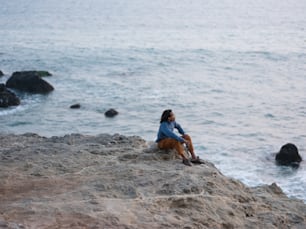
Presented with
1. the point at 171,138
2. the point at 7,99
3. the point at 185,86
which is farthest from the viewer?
the point at 185,86

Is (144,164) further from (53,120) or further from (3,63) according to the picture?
(3,63)

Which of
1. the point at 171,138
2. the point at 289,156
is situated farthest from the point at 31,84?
the point at 171,138

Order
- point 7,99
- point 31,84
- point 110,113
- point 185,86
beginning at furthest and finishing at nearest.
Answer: point 185,86 < point 31,84 < point 7,99 < point 110,113

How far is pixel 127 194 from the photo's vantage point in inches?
504

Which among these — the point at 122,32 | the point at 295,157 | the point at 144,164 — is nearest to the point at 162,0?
the point at 122,32

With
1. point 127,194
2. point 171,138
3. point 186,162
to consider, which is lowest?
point 127,194

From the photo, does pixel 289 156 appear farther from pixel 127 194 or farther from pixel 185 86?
pixel 185 86

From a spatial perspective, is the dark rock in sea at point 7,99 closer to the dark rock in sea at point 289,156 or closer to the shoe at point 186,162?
the dark rock in sea at point 289,156

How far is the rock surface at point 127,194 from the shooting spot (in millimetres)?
11320

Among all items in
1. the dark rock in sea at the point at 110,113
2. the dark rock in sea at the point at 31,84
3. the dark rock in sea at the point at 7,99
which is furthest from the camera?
the dark rock in sea at the point at 31,84

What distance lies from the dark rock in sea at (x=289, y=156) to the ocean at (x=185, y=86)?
0.44m

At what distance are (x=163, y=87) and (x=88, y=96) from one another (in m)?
6.71

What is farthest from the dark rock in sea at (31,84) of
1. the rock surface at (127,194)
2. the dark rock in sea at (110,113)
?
the rock surface at (127,194)

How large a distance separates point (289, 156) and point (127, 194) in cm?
1534
